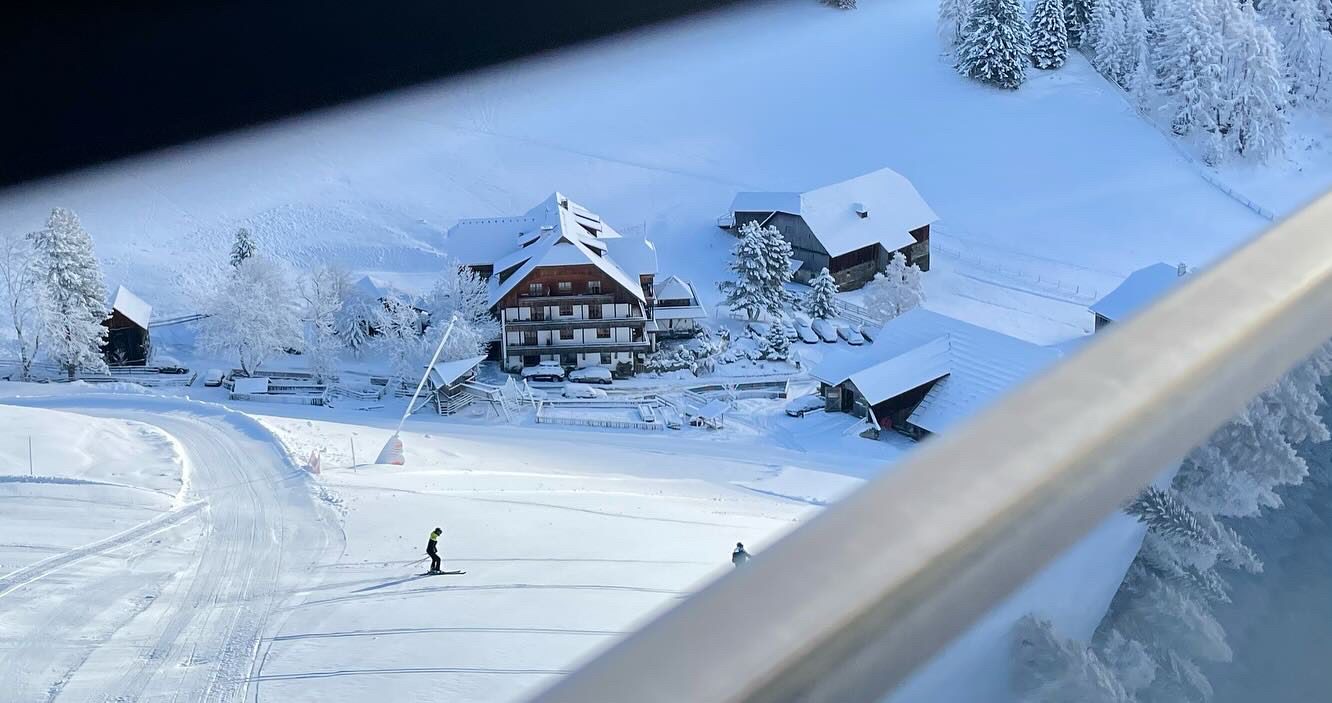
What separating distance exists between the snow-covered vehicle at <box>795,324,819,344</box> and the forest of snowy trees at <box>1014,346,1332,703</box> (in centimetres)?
564

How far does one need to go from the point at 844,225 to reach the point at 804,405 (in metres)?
1.95

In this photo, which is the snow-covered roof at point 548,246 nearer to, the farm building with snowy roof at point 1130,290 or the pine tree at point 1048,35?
the farm building with snowy roof at point 1130,290

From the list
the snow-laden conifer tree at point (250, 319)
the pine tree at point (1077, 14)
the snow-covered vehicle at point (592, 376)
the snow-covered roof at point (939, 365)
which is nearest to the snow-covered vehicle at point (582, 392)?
the snow-covered vehicle at point (592, 376)

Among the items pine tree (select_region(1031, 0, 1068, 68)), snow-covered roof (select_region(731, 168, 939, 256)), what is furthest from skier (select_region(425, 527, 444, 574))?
pine tree (select_region(1031, 0, 1068, 68))

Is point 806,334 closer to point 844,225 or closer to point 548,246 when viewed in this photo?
point 844,225

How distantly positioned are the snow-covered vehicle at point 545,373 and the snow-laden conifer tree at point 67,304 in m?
2.07

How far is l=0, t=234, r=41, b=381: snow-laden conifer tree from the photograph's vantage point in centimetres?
595

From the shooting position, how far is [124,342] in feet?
19.6

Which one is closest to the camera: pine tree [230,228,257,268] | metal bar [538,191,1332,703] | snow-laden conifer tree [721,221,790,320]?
metal bar [538,191,1332,703]

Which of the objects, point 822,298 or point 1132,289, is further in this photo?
point 822,298

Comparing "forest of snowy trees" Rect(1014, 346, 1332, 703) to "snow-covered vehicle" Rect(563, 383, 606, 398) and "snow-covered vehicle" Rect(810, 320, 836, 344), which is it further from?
"snow-covered vehicle" Rect(810, 320, 836, 344)

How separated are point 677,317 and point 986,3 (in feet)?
13.3

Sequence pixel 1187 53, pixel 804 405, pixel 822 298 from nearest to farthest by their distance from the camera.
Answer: pixel 804 405 → pixel 822 298 → pixel 1187 53

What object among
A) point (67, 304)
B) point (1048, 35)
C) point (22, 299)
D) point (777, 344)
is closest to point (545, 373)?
point (777, 344)
